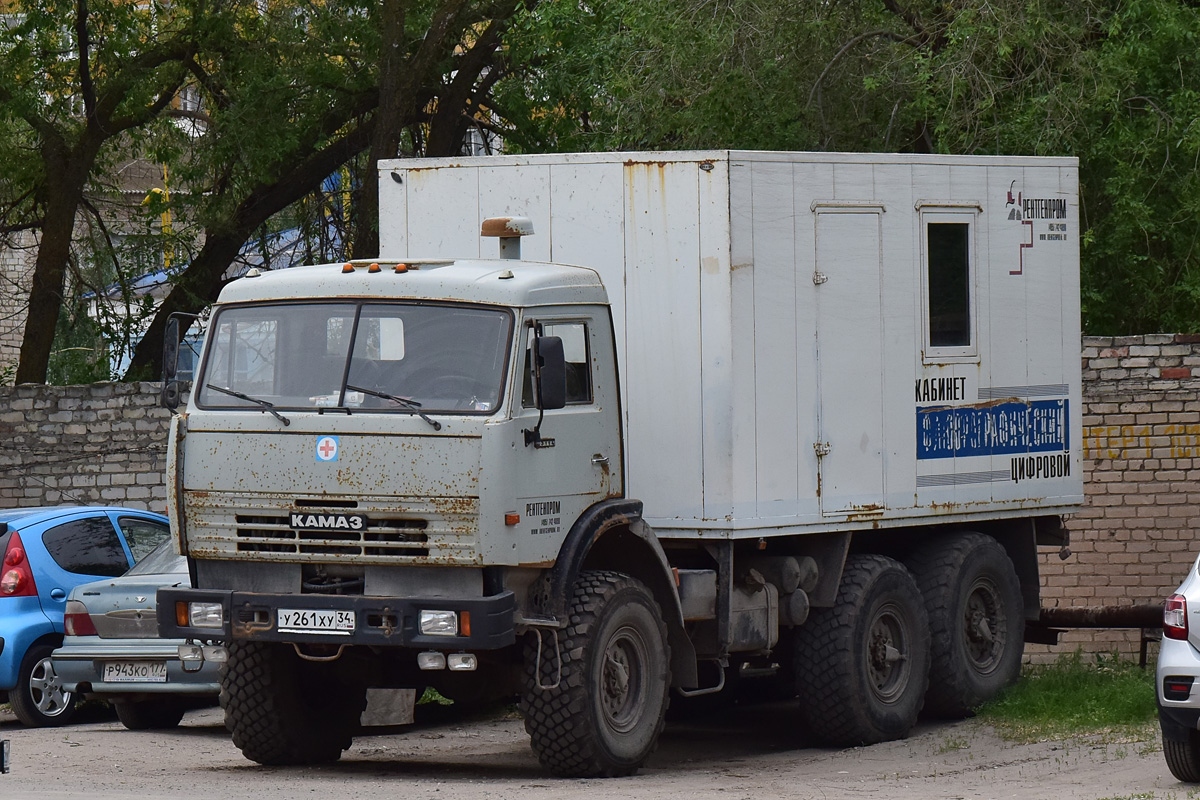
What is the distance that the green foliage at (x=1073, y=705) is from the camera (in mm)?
10820

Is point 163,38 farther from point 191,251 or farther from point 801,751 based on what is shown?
point 801,751

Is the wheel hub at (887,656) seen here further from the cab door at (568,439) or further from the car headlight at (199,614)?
the car headlight at (199,614)

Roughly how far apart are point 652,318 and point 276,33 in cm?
1130

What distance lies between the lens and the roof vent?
977 cm

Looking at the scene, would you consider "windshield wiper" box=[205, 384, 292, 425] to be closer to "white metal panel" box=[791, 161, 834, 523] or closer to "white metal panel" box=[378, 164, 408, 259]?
"white metal panel" box=[378, 164, 408, 259]

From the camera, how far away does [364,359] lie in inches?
345

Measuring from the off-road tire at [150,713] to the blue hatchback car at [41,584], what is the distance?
560 millimetres

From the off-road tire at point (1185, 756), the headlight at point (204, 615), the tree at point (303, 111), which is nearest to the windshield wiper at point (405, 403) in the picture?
the headlight at point (204, 615)

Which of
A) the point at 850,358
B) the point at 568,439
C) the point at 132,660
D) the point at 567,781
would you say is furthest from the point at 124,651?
the point at 850,358

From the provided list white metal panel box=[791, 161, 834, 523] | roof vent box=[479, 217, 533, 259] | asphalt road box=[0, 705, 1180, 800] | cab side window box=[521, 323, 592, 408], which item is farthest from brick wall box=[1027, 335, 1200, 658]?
cab side window box=[521, 323, 592, 408]

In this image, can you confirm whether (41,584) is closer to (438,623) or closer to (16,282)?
(438,623)

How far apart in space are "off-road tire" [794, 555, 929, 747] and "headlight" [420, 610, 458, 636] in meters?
2.94

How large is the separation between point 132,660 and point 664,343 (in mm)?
4111

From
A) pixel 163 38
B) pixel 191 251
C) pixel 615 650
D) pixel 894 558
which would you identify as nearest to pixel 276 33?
pixel 163 38
